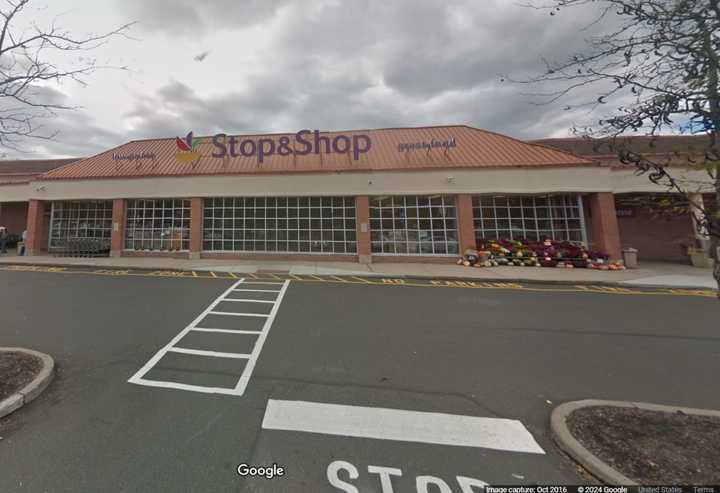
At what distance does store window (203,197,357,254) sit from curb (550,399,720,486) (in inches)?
518

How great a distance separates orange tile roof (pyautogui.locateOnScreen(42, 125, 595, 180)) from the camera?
15422 millimetres

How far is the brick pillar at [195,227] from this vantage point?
52.2 feet

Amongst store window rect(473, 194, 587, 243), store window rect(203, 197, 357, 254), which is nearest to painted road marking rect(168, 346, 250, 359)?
store window rect(203, 197, 357, 254)

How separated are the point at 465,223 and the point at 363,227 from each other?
5.58m

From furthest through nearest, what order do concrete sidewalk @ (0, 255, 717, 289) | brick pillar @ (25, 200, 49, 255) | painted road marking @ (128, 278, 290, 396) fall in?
brick pillar @ (25, 200, 49, 255) < concrete sidewalk @ (0, 255, 717, 289) < painted road marking @ (128, 278, 290, 396)

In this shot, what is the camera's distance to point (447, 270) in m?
13.0

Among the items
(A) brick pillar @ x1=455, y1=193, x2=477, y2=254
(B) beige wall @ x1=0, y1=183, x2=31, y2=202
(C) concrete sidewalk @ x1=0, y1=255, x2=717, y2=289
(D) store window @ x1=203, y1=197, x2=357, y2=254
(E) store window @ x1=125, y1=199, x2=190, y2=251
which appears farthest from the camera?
(B) beige wall @ x1=0, y1=183, x2=31, y2=202

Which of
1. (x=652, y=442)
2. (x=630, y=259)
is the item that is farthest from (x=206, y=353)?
(x=630, y=259)

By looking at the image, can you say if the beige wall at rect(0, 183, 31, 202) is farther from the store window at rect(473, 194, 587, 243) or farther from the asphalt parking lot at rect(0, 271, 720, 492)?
the store window at rect(473, 194, 587, 243)

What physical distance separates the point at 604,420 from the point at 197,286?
35.1ft

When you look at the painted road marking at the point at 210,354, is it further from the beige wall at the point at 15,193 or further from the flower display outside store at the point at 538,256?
the beige wall at the point at 15,193

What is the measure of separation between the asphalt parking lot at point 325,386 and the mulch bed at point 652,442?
1.29ft

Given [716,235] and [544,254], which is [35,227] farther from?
[544,254]

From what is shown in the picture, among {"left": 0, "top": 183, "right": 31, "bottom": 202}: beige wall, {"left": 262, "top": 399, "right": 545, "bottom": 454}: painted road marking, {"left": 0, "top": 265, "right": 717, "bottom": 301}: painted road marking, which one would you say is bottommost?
{"left": 262, "top": 399, "right": 545, "bottom": 454}: painted road marking
